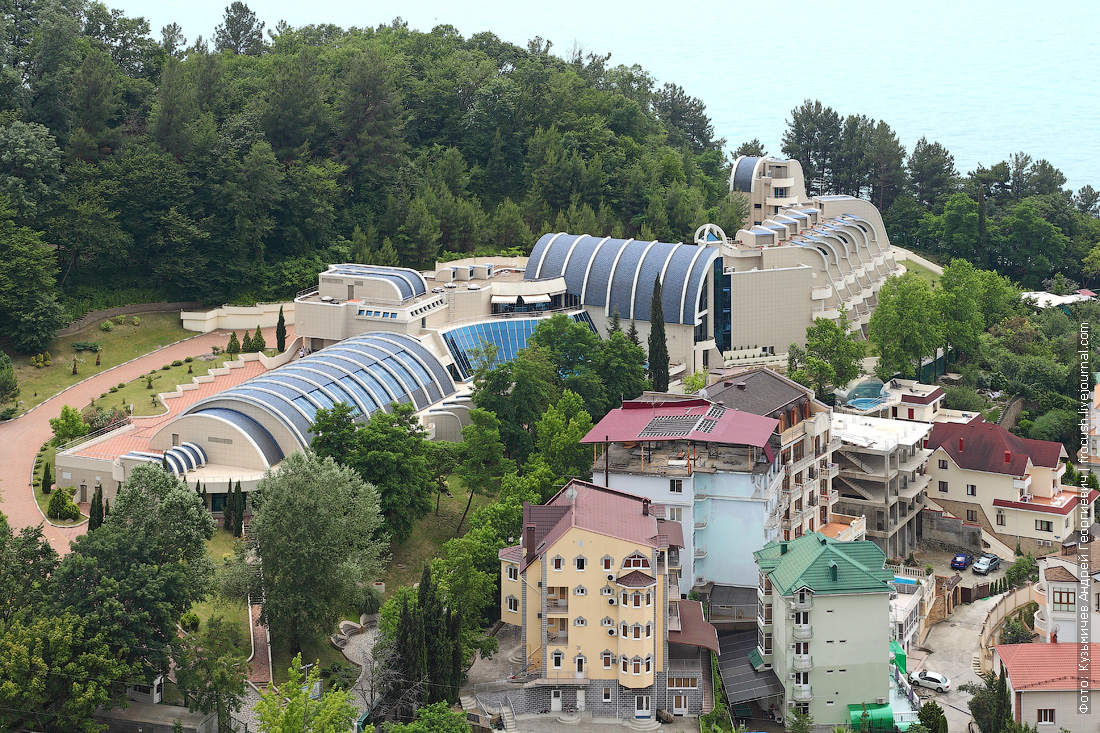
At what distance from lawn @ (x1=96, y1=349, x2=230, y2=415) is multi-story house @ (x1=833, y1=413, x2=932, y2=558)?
38.3 meters

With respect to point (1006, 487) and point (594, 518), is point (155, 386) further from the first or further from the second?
point (1006, 487)

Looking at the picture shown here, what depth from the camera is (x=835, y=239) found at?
10888cm

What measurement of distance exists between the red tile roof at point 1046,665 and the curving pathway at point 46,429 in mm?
40825

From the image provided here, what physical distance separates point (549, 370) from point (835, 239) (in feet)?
126

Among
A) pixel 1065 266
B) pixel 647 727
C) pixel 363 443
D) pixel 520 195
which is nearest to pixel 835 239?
pixel 520 195

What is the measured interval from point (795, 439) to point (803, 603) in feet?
45.7

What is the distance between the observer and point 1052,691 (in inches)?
2194

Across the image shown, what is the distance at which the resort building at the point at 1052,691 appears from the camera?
55531 millimetres

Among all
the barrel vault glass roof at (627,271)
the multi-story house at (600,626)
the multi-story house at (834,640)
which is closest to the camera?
the multi-story house at (600,626)

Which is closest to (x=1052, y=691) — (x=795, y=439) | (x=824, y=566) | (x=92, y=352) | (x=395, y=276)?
(x=824, y=566)

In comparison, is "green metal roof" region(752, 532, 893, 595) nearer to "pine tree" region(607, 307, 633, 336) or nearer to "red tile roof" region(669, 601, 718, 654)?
"red tile roof" region(669, 601, 718, 654)

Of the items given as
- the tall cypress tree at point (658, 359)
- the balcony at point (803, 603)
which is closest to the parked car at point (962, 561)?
the tall cypress tree at point (658, 359)

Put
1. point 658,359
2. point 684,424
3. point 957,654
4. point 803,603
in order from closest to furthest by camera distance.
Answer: point 803,603, point 684,424, point 957,654, point 658,359

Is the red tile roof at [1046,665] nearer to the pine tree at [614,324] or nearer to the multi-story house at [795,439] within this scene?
the multi-story house at [795,439]
